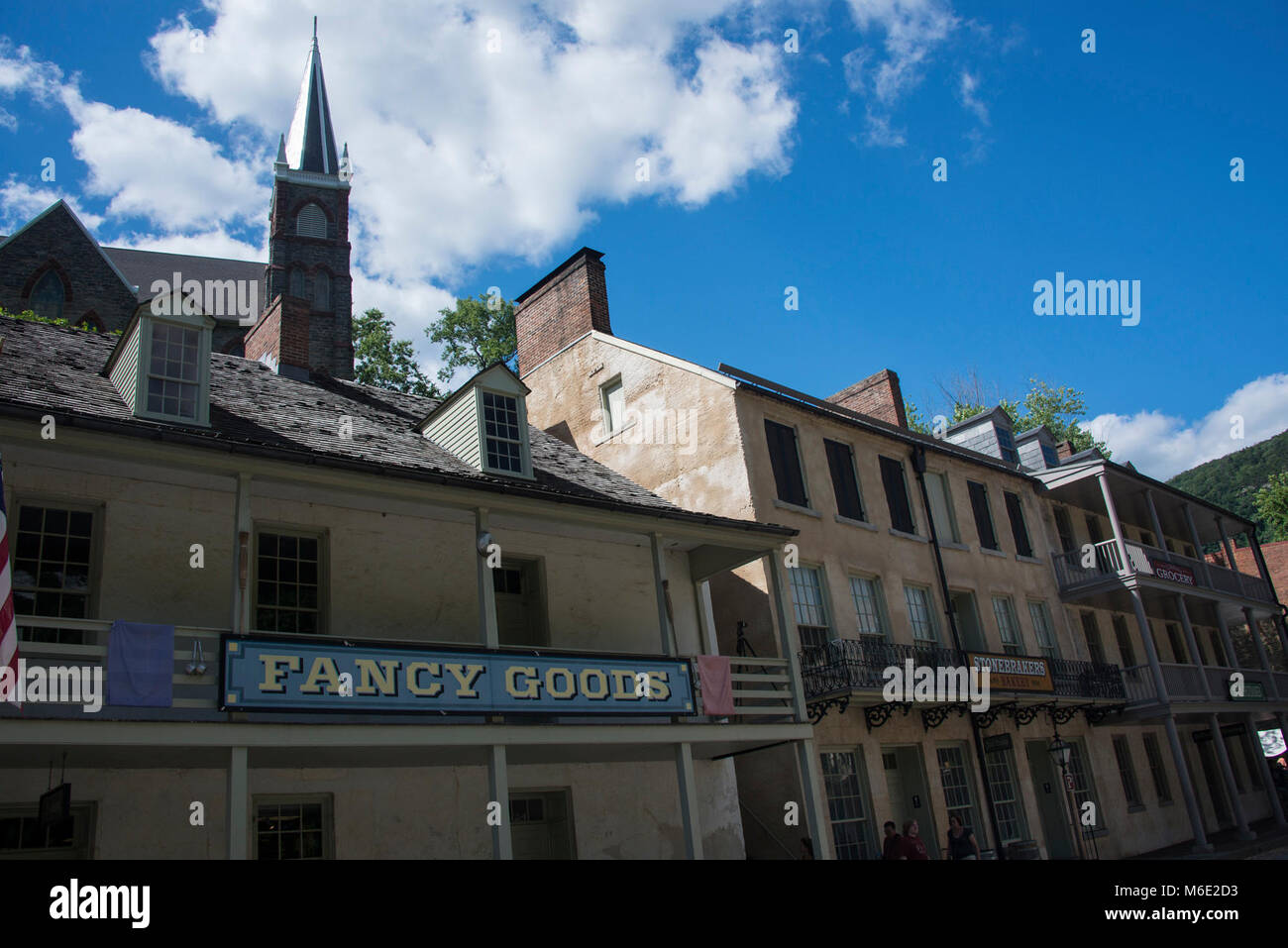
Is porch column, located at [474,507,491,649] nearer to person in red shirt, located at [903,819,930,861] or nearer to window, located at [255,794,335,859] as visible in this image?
window, located at [255,794,335,859]

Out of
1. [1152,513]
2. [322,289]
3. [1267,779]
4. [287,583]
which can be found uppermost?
[322,289]

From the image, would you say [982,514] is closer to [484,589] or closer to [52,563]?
[484,589]

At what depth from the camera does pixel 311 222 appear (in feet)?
174

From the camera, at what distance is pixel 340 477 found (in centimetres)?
1127

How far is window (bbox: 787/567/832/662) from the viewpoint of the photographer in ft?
59.0

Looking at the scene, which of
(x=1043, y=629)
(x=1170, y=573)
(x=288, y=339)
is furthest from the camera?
(x=1170, y=573)

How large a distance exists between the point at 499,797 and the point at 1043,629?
17820mm

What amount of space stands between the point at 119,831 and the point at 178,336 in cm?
595

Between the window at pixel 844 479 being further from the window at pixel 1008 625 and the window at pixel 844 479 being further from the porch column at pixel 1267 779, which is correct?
the porch column at pixel 1267 779

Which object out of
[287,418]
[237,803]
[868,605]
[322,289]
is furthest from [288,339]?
[322,289]

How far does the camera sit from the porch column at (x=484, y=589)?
1202 cm

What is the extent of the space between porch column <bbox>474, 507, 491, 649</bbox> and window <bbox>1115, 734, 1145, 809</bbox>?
62.1ft

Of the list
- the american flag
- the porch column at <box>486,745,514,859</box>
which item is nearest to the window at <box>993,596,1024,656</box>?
the porch column at <box>486,745,514,859</box>
